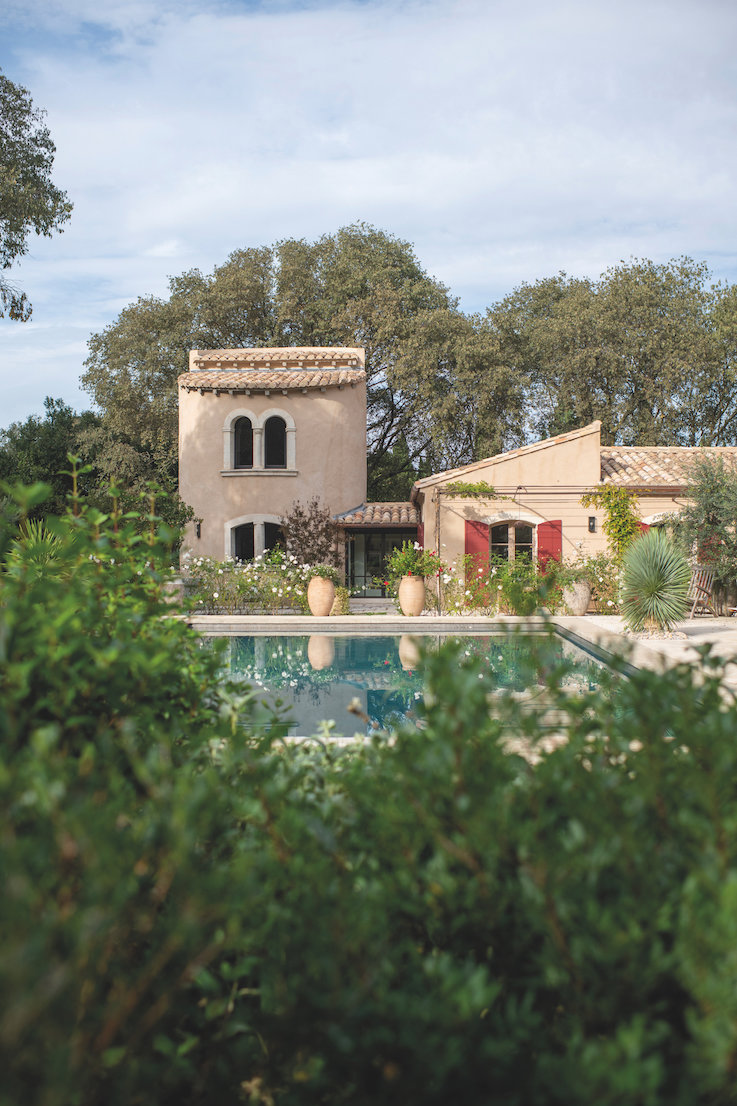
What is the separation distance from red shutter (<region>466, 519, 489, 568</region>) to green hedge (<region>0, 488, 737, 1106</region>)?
1636cm

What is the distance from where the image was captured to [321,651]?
12.9 metres

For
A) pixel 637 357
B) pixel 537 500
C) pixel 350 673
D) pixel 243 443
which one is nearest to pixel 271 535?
pixel 243 443

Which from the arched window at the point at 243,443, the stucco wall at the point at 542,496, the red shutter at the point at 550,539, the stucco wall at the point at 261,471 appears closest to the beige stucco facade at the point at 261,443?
the stucco wall at the point at 261,471

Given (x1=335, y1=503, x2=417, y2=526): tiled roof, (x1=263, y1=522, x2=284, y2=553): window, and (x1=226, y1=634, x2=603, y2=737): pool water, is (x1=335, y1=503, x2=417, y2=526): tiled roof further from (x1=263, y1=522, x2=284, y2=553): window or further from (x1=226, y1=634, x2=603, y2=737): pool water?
(x1=226, y1=634, x2=603, y2=737): pool water

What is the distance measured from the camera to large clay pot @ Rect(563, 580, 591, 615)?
16969mm

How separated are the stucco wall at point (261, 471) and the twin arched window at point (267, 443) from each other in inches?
17.0

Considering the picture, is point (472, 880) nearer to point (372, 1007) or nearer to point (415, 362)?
point (372, 1007)

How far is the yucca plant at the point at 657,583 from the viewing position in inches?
517

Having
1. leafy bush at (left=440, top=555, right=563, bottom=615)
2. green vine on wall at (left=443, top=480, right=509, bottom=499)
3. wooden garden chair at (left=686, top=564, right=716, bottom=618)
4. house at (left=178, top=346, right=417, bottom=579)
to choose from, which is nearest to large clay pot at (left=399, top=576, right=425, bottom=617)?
leafy bush at (left=440, top=555, right=563, bottom=615)

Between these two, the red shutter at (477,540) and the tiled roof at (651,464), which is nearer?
the tiled roof at (651,464)

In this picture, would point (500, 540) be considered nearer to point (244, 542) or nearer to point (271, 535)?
A: point (271, 535)

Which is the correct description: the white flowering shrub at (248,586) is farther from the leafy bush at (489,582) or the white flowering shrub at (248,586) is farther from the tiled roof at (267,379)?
the tiled roof at (267,379)

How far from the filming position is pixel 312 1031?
1597mm

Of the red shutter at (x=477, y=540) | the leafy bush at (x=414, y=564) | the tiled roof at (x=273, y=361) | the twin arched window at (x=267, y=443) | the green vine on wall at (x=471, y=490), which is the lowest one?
the leafy bush at (x=414, y=564)
